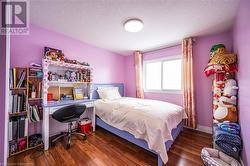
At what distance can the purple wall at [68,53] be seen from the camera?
206 centimetres

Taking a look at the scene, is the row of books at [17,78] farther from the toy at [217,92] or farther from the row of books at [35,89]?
the toy at [217,92]

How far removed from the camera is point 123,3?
1596 mm

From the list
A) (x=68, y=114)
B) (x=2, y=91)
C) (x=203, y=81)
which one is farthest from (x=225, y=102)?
(x=2, y=91)

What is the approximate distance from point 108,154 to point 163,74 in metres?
2.61

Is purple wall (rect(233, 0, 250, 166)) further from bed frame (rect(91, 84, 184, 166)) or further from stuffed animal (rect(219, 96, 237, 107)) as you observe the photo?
bed frame (rect(91, 84, 184, 166))

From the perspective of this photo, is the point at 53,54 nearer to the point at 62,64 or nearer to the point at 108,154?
the point at 62,64

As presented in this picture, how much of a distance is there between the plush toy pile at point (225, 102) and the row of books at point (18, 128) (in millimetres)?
2945

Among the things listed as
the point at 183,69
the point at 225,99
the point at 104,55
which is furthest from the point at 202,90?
the point at 104,55

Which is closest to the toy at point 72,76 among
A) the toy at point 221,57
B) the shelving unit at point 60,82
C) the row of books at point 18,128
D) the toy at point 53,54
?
the shelving unit at point 60,82

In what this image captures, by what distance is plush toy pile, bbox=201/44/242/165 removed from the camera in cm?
153

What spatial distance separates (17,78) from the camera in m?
1.85

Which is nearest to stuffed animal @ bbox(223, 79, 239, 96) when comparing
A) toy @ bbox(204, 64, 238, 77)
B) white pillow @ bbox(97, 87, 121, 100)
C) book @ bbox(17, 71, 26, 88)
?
toy @ bbox(204, 64, 238, 77)

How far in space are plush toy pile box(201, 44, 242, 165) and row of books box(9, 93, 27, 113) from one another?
3.02 m

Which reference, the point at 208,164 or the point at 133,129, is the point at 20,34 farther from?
the point at 208,164
